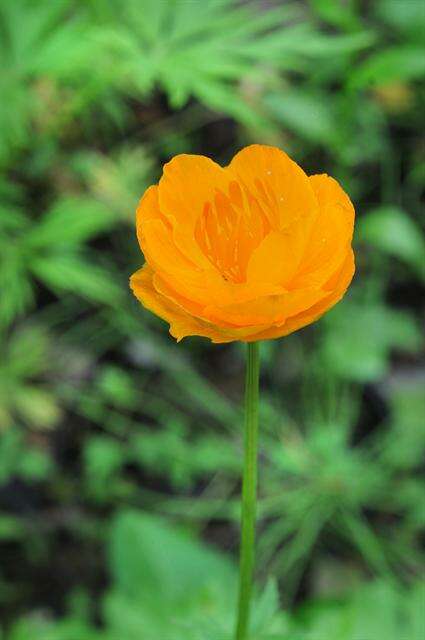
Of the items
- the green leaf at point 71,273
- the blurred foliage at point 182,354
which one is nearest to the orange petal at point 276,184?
the blurred foliage at point 182,354

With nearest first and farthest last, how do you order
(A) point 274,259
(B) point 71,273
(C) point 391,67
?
1. (A) point 274,259
2. (C) point 391,67
3. (B) point 71,273

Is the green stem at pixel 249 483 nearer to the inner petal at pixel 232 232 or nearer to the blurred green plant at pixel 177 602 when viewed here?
the inner petal at pixel 232 232

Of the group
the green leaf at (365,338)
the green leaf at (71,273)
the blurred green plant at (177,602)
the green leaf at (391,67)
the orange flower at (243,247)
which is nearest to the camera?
the orange flower at (243,247)

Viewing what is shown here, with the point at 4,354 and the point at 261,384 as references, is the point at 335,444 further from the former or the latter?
the point at 4,354

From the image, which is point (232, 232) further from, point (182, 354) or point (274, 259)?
point (182, 354)

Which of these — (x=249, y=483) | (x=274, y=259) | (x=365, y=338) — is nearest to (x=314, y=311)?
(x=274, y=259)

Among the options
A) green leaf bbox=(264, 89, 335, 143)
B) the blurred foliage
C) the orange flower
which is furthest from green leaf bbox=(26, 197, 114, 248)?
the orange flower

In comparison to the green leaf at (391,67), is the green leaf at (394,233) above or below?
below
